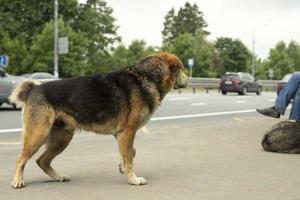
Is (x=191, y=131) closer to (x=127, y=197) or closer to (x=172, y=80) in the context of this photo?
(x=172, y=80)

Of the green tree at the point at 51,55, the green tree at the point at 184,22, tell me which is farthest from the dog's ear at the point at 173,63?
the green tree at the point at 184,22

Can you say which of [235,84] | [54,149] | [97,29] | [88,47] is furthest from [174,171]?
[97,29]

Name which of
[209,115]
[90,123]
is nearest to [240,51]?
[209,115]

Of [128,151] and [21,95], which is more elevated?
[21,95]

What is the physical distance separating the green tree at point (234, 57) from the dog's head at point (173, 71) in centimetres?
9557

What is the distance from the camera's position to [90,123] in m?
7.59

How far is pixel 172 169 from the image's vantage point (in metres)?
8.84

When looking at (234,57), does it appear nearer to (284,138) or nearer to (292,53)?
(292,53)

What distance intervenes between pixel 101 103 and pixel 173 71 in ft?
3.30

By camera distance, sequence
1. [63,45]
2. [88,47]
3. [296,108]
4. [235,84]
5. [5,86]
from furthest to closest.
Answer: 1. [88,47]
2. [235,84]
3. [63,45]
4. [5,86]
5. [296,108]

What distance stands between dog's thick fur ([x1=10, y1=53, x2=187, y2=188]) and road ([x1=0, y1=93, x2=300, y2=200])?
39cm

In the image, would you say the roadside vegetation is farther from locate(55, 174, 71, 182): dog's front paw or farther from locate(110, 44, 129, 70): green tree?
locate(55, 174, 71, 182): dog's front paw

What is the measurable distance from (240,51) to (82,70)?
52.5m

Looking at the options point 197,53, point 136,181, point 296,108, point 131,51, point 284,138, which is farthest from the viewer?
point 197,53
